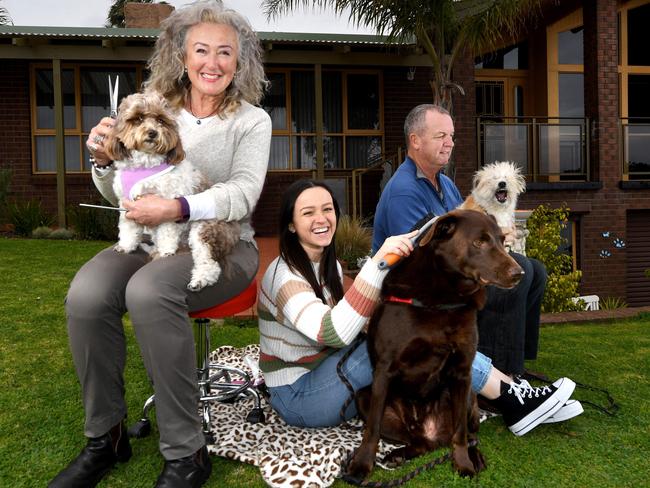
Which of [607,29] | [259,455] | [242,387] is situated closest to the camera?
[259,455]

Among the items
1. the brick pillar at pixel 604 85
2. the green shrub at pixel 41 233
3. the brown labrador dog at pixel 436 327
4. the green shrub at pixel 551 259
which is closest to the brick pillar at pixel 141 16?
the green shrub at pixel 41 233

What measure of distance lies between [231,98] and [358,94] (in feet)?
37.0

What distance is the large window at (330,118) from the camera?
536 inches

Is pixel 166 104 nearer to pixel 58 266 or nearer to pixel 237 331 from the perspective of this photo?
pixel 237 331

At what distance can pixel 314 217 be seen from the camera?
2.76 m

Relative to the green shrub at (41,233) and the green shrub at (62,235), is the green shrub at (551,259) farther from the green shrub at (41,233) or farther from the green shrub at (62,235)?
the green shrub at (41,233)

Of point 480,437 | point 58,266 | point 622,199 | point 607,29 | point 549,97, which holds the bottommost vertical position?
point 480,437

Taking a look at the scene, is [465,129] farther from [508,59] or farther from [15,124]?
[15,124]

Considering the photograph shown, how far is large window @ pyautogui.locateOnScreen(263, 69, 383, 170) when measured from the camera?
13.6m

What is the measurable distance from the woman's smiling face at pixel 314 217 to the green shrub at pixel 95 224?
28.8 feet

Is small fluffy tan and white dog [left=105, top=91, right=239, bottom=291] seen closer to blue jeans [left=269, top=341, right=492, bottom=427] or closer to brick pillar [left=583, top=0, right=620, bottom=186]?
blue jeans [left=269, top=341, right=492, bottom=427]

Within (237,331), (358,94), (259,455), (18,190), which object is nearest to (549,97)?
(358,94)

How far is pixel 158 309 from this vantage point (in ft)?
7.73

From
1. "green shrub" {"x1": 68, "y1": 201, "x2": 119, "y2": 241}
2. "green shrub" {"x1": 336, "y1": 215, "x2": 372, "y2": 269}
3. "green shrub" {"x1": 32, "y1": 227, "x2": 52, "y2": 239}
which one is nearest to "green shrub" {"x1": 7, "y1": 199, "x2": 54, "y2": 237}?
"green shrub" {"x1": 32, "y1": 227, "x2": 52, "y2": 239}
